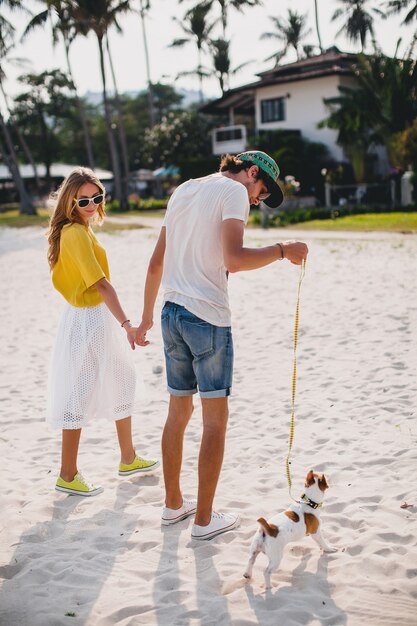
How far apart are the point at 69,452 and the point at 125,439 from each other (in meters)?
0.36

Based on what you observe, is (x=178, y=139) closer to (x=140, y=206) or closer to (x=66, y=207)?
(x=140, y=206)

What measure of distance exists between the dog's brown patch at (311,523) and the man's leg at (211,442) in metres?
0.47

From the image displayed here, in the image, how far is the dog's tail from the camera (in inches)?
109

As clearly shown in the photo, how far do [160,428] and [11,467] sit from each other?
3.70 feet

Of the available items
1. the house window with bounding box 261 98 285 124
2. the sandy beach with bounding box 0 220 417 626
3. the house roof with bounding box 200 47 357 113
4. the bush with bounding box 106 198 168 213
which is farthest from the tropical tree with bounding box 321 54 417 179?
the sandy beach with bounding box 0 220 417 626

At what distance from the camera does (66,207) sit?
3.66 m

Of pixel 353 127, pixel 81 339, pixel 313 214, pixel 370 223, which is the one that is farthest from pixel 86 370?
pixel 353 127

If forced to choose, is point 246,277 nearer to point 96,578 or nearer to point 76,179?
point 76,179

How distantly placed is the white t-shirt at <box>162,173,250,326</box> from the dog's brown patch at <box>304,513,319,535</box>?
965mm

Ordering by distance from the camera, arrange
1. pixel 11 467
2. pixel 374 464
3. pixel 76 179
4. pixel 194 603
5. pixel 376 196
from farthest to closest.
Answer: pixel 376 196, pixel 11 467, pixel 374 464, pixel 76 179, pixel 194 603

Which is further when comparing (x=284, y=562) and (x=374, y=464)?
(x=374, y=464)

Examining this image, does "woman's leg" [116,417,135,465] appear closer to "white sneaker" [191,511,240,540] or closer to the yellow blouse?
the yellow blouse

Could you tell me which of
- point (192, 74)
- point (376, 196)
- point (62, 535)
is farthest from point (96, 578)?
point (192, 74)

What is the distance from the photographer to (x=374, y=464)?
13.0 feet
